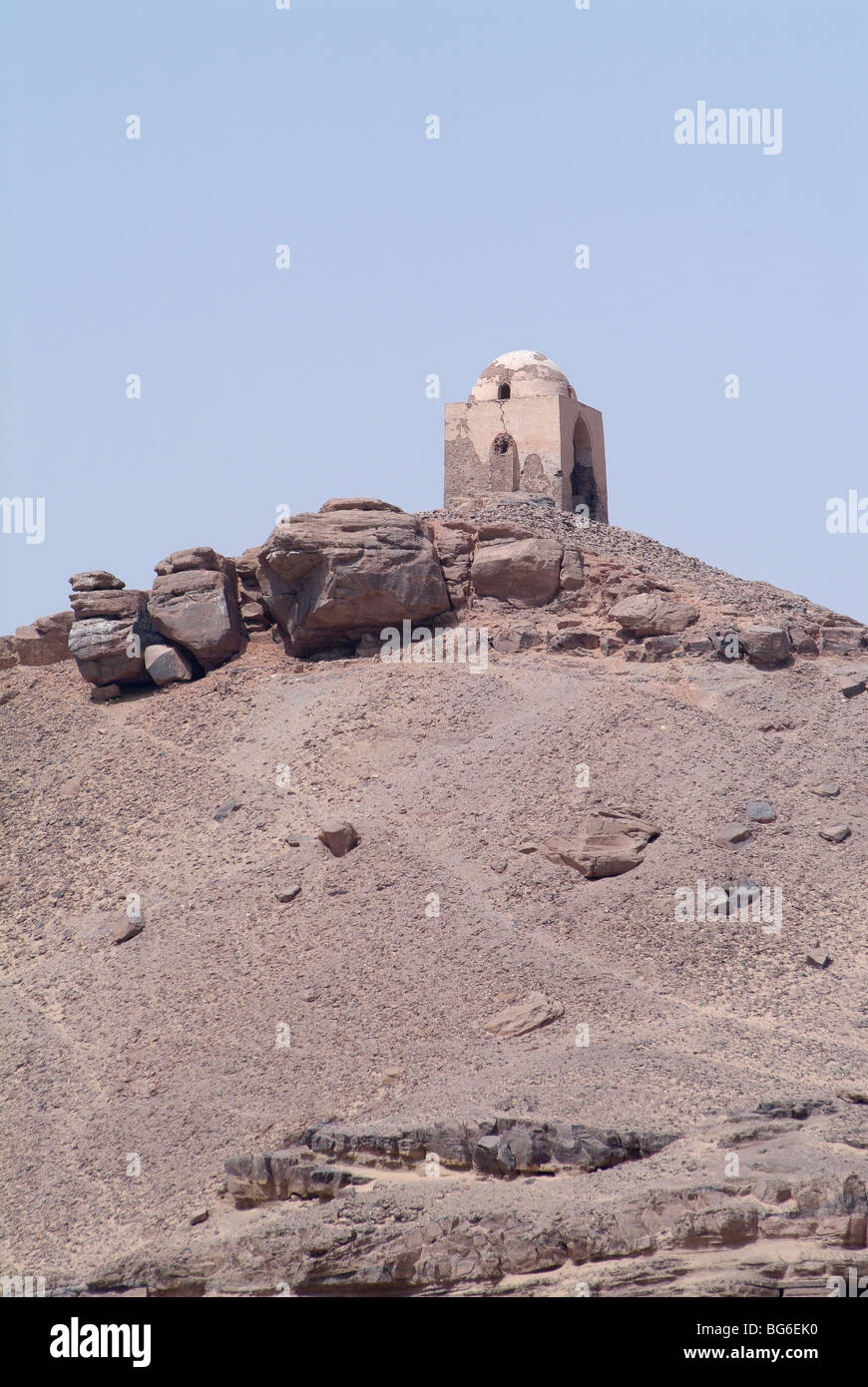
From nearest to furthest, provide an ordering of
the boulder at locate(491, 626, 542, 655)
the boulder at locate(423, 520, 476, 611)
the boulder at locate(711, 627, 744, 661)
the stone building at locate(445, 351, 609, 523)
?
the boulder at locate(711, 627, 744, 661)
the boulder at locate(491, 626, 542, 655)
the boulder at locate(423, 520, 476, 611)
the stone building at locate(445, 351, 609, 523)

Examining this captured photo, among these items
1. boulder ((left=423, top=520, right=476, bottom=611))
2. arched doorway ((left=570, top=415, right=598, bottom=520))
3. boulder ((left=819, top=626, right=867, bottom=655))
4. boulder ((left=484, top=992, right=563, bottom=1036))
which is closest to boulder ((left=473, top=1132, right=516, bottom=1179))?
boulder ((left=484, top=992, right=563, bottom=1036))

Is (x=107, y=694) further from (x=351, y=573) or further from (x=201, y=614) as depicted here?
(x=351, y=573)

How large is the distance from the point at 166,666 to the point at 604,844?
31.5 ft

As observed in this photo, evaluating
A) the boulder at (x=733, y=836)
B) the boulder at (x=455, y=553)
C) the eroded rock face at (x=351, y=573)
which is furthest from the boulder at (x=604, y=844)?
→ the boulder at (x=455, y=553)

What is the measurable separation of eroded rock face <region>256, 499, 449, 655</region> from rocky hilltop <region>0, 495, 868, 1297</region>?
0.05 metres

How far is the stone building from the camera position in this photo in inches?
1166

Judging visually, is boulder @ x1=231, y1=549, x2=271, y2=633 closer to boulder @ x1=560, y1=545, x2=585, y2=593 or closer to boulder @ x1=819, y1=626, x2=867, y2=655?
boulder @ x1=560, y1=545, x2=585, y2=593

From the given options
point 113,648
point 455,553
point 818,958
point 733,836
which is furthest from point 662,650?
point 113,648

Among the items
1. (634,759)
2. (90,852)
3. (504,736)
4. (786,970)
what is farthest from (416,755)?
(786,970)

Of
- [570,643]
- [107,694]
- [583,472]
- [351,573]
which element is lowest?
[107,694]

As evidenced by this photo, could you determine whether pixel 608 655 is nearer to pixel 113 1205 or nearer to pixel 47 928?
pixel 47 928

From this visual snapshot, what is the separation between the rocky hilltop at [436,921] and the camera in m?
14.8

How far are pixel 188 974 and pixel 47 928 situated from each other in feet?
10.6

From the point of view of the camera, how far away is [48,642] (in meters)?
29.5
